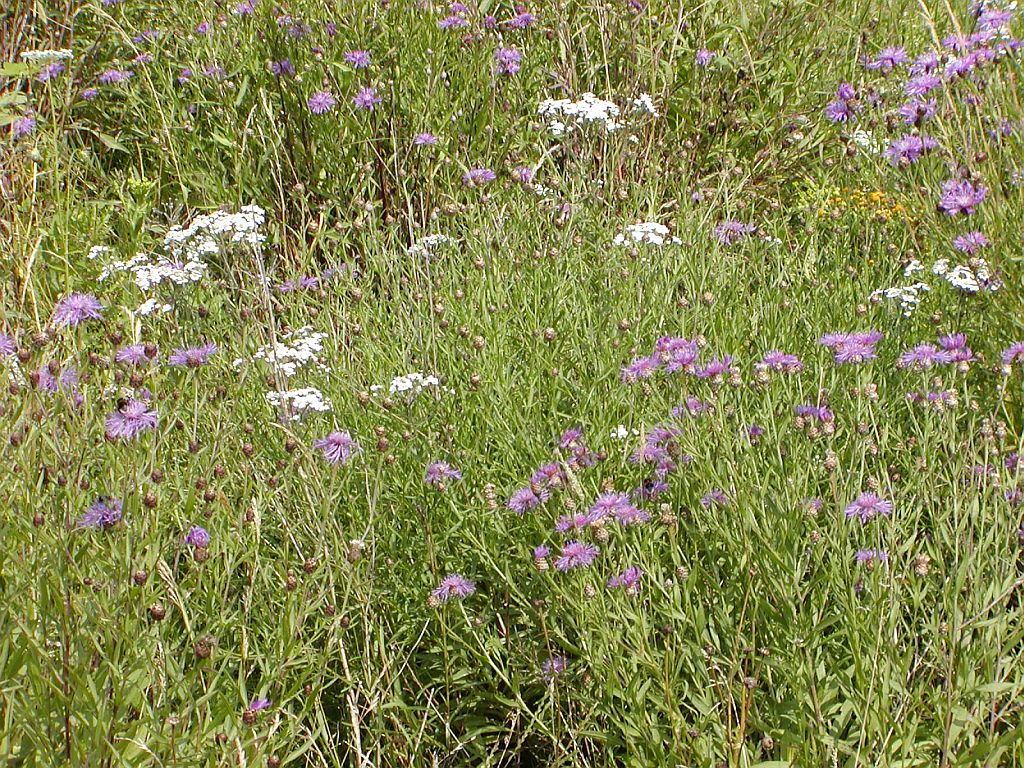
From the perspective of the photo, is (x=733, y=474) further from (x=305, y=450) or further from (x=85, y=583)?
(x=85, y=583)

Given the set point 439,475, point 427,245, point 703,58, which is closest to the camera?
point 439,475

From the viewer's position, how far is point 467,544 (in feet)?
7.64

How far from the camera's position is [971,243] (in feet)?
8.73

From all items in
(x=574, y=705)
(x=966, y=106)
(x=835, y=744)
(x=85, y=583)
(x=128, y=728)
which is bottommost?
(x=574, y=705)

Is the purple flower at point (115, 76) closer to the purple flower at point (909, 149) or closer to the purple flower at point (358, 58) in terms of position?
the purple flower at point (358, 58)

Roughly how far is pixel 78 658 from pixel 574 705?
0.92 meters

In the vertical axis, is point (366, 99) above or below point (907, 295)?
above

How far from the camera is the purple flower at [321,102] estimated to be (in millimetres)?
3877

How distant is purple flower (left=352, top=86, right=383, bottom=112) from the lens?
12.7 ft

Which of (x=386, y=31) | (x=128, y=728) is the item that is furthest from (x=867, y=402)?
(x=386, y=31)

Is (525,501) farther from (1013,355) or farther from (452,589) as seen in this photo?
(1013,355)

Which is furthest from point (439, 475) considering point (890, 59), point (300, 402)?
point (890, 59)

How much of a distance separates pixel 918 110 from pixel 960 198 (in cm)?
42

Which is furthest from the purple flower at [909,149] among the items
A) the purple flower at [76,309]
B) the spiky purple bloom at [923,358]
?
the purple flower at [76,309]
